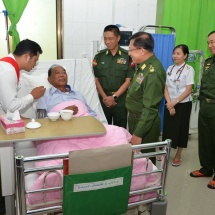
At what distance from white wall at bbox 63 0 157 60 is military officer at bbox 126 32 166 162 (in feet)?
5.84

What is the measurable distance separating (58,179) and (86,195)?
208 millimetres

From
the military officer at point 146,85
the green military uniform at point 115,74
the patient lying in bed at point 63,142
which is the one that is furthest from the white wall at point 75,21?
the military officer at point 146,85

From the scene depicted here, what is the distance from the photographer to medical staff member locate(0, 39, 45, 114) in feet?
6.33

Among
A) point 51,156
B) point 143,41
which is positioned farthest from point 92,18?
point 51,156

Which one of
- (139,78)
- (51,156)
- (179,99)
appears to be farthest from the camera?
(179,99)

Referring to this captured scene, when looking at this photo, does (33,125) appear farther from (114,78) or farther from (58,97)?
(114,78)

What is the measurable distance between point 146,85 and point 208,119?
3.95 ft

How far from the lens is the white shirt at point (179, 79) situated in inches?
130

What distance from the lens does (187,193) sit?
2807mm

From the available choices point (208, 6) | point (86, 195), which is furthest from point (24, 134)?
point (208, 6)

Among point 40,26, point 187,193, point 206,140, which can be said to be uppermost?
point 40,26

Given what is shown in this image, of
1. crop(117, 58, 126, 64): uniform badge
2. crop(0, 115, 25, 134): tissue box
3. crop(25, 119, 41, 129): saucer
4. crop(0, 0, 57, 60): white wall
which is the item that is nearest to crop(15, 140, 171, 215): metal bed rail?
crop(0, 115, 25, 134): tissue box

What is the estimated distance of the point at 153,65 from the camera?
2135 millimetres

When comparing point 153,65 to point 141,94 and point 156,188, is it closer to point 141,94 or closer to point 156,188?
point 141,94
